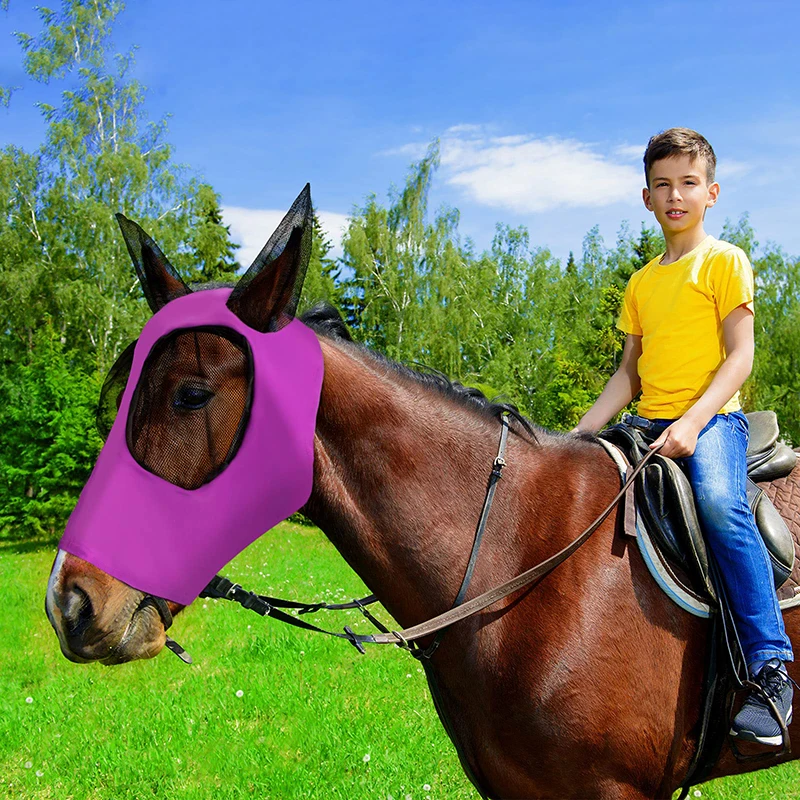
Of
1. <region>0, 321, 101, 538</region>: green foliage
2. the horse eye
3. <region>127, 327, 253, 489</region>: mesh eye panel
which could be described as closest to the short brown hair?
<region>127, 327, 253, 489</region>: mesh eye panel

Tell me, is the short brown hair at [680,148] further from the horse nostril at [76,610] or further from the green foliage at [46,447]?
the green foliage at [46,447]

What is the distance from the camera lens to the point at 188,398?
88.0 inches

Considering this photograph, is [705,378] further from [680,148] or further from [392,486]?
[392,486]

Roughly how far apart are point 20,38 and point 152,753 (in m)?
26.2

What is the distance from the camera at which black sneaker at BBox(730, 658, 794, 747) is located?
2.60 metres

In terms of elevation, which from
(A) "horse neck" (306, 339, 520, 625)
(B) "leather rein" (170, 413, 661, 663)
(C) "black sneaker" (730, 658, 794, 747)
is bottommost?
(C) "black sneaker" (730, 658, 794, 747)

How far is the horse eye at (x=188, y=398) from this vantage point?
2.23 meters

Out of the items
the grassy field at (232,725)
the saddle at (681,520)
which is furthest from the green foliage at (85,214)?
the saddle at (681,520)

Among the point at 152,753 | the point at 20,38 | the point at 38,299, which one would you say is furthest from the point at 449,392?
the point at 20,38

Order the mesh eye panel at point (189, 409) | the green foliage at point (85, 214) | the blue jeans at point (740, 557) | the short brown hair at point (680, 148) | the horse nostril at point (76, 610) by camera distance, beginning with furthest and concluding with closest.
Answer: the green foliage at point (85, 214), the short brown hair at point (680, 148), the blue jeans at point (740, 557), the mesh eye panel at point (189, 409), the horse nostril at point (76, 610)

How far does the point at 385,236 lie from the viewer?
3241 centimetres

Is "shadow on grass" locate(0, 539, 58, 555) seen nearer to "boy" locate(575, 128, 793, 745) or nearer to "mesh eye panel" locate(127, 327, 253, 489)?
"mesh eye panel" locate(127, 327, 253, 489)

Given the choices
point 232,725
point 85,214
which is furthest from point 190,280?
point 232,725

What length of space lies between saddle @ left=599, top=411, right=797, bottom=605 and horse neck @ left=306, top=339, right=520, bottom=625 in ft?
2.07
